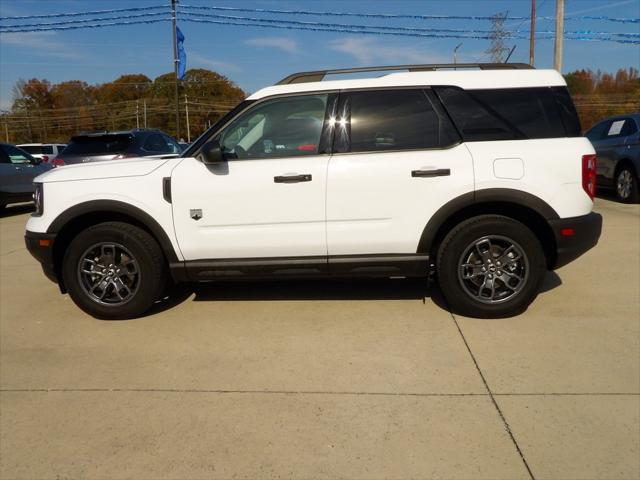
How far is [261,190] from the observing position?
4199 mm

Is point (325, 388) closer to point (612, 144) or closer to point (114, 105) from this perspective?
point (612, 144)

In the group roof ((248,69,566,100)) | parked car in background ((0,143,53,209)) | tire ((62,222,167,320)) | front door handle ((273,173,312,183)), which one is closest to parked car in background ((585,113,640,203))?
roof ((248,69,566,100))

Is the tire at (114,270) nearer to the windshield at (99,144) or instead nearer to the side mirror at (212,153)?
the side mirror at (212,153)

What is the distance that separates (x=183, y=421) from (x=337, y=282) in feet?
9.03

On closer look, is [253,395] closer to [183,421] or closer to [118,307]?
[183,421]

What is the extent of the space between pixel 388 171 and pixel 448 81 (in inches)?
36.5

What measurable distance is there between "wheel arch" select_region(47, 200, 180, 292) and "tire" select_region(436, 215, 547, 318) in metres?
2.29

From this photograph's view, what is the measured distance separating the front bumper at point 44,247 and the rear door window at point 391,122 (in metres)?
2.53

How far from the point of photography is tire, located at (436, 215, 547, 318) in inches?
167

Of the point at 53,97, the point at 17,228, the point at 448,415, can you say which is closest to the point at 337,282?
the point at 448,415

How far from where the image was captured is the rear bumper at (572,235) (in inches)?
165

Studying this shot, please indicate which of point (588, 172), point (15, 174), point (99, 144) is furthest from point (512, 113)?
point (15, 174)

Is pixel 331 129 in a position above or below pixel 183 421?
above

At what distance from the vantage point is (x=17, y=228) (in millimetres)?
10031
